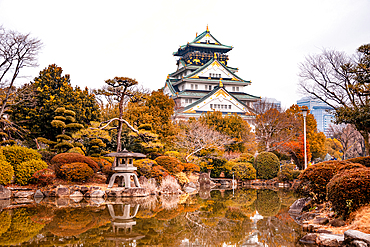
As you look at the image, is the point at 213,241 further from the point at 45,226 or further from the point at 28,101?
the point at 28,101

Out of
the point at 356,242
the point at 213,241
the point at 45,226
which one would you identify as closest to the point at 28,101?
the point at 45,226

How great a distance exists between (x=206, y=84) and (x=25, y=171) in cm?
3720

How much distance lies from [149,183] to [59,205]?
5.85m

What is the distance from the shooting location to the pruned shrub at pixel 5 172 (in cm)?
1501

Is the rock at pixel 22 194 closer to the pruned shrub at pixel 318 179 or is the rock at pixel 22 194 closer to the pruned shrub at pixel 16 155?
the pruned shrub at pixel 16 155

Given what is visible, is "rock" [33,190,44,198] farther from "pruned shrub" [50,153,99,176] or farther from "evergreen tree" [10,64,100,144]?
"evergreen tree" [10,64,100,144]

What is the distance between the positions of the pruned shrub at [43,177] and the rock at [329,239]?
13.3m

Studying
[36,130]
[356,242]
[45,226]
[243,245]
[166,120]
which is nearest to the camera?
[356,242]

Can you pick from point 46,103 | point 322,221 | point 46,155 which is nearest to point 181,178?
point 46,155

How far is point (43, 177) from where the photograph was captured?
16344mm

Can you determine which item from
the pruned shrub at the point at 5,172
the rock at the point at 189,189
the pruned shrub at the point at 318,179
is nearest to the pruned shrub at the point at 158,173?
the rock at the point at 189,189

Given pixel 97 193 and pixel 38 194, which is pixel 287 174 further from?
pixel 38 194

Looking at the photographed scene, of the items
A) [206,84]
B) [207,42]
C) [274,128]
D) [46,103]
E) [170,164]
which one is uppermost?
[207,42]

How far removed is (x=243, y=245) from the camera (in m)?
7.50
